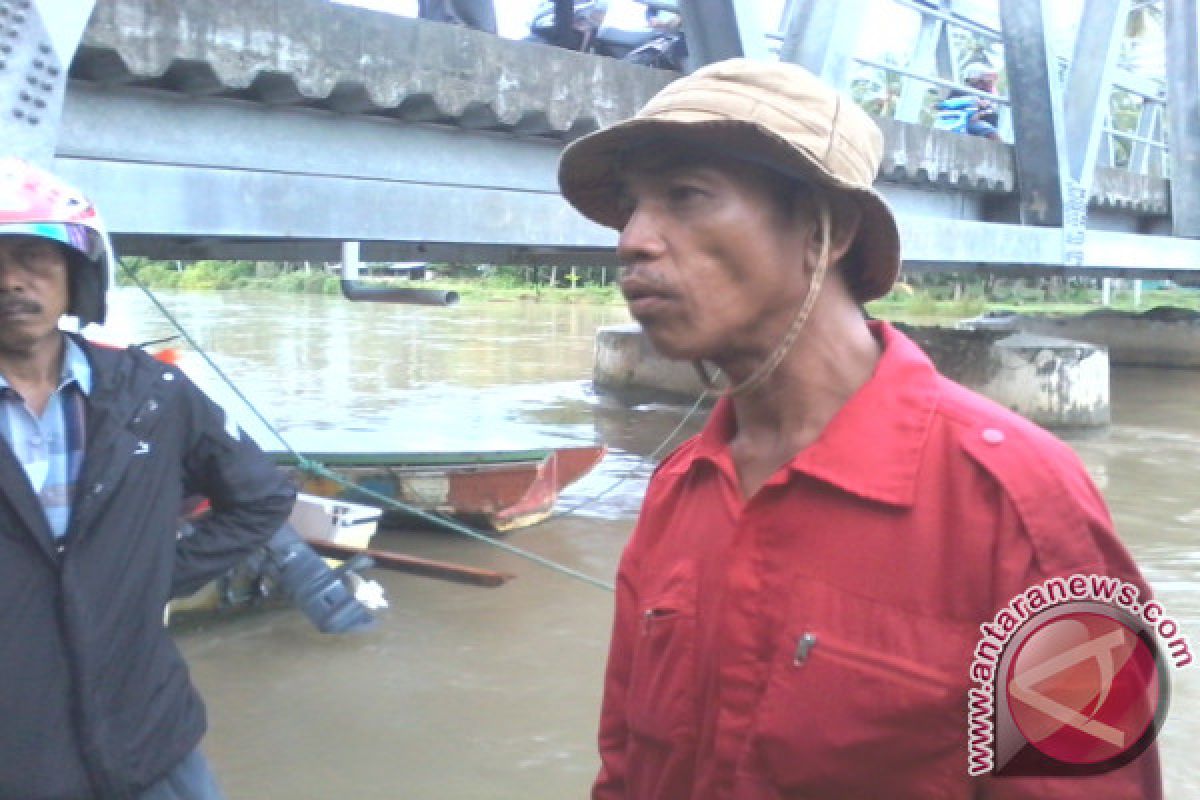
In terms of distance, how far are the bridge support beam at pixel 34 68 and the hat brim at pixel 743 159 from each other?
2.84m

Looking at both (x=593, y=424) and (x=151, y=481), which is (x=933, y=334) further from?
(x=151, y=481)

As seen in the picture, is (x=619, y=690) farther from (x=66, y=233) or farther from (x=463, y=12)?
(x=463, y=12)

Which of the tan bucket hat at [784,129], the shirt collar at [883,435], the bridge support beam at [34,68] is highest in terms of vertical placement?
the bridge support beam at [34,68]

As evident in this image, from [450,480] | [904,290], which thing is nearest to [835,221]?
[450,480]

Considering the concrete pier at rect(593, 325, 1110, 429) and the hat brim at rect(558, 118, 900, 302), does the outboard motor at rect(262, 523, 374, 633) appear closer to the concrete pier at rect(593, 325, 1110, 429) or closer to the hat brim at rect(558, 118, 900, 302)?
the hat brim at rect(558, 118, 900, 302)

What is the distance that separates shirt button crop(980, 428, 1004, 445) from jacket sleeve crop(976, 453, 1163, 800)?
0.24ft

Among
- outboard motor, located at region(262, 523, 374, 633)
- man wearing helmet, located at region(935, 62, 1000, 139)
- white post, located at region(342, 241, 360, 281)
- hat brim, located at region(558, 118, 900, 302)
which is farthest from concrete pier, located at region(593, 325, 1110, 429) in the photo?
hat brim, located at region(558, 118, 900, 302)

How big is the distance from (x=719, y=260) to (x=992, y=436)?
38 centimetres

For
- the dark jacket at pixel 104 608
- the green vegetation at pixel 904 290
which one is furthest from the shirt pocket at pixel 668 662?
the green vegetation at pixel 904 290

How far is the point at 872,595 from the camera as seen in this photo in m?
1.41

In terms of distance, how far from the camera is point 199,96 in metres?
5.10

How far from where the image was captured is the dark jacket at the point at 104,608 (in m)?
2.12

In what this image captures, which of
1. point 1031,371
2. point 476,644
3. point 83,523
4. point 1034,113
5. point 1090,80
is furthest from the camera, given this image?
point 1031,371

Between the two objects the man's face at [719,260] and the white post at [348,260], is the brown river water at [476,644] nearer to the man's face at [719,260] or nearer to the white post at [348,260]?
the white post at [348,260]
